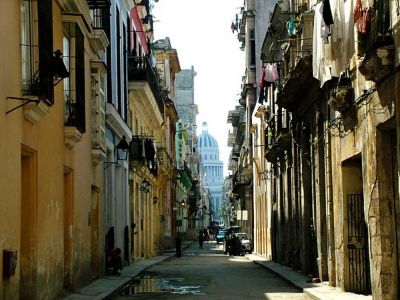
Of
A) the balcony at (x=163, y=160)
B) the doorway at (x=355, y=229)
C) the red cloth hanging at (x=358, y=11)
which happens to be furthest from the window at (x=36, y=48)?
Result: the balcony at (x=163, y=160)

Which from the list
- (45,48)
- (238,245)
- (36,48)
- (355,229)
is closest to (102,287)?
(355,229)

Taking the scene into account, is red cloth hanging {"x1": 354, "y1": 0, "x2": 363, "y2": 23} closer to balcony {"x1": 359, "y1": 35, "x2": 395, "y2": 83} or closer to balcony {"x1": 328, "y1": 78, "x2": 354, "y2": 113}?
balcony {"x1": 359, "y1": 35, "x2": 395, "y2": 83}

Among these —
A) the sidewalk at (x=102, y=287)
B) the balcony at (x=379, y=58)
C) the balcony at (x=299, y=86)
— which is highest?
the balcony at (x=299, y=86)

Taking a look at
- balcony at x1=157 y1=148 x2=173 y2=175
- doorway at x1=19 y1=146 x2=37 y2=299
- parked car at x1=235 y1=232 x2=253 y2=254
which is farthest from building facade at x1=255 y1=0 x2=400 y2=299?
balcony at x1=157 y1=148 x2=173 y2=175

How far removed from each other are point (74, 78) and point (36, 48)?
4.35 metres

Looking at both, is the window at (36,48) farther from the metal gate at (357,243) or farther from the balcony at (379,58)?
the metal gate at (357,243)

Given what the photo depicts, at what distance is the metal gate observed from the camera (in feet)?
58.0

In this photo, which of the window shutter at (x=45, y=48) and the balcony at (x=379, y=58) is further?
the window shutter at (x=45, y=48)

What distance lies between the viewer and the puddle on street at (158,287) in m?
19.8

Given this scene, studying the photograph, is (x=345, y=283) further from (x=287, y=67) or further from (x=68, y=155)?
(x=287, y=67)

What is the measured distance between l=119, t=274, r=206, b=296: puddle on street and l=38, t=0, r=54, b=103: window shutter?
680 centimetres

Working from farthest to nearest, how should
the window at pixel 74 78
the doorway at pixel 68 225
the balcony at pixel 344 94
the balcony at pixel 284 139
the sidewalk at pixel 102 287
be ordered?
the balcony at pixel 284 139 < the doorway at pixel 68 225 < the window at pixel 74 78 < the sidewalk at pixel 102 287 < the balcony at pixel 344 94

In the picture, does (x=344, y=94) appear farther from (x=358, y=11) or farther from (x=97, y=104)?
(x=97, y=104)

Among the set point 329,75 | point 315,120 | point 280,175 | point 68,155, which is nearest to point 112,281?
point 68,155
